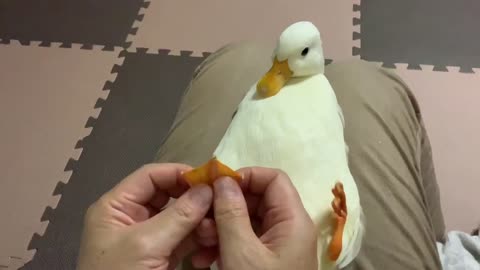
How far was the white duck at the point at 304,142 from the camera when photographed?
65 centimetres

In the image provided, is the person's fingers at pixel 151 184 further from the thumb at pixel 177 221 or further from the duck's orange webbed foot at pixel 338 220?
the duck's orange webbed foot at pixel 338 220

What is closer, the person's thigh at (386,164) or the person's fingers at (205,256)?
the person's fingers at (205,256)

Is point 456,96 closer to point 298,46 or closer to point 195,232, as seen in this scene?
point 298,46

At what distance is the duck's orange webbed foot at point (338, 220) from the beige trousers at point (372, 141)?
0.27 ft

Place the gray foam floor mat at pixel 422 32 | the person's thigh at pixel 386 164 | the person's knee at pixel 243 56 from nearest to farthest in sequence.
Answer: the person's thigh at pixel 386 164, the person's knee at pixel 243 56, the gray foam floor mat at pixel 422 32

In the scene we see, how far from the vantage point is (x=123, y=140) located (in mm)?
1380

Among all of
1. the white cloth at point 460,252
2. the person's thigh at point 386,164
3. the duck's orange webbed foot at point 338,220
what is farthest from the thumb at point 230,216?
the white cloth at point 460,252

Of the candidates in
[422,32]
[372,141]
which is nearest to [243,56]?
[372,141]

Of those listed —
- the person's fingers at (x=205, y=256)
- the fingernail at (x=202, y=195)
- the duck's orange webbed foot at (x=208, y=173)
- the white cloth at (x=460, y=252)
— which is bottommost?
the white cloth at (x=460, y=252)

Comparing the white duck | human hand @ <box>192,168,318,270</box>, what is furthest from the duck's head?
human hand @ <box>192,168,318,270</box>

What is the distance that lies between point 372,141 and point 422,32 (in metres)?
0.80

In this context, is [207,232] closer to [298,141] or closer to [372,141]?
[298,141]

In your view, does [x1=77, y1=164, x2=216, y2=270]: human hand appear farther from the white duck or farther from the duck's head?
the duck's head

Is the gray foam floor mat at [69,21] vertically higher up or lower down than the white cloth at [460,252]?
higher up
